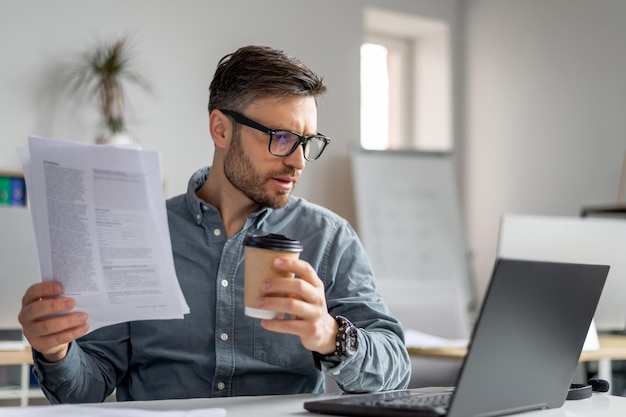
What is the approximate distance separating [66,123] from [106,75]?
323 mm

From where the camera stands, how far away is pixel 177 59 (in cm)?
459

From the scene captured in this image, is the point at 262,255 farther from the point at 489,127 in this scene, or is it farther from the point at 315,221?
the point at 489,127

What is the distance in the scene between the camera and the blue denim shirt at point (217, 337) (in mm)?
1616

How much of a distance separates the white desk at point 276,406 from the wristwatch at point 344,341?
9 cm

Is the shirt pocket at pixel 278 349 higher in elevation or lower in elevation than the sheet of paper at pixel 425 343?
higher

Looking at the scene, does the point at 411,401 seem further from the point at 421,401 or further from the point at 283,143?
the point at 283,143

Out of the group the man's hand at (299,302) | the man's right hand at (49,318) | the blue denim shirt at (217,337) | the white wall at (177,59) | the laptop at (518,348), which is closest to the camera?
the laptop at (518,348)

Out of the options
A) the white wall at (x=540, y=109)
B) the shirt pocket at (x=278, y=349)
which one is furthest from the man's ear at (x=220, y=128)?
the white wall at (x=540, y=109)

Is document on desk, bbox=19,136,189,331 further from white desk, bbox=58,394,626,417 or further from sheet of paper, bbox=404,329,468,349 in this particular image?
sheet of paper, bbox=404,329,468,349

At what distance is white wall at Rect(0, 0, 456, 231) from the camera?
4.19 m

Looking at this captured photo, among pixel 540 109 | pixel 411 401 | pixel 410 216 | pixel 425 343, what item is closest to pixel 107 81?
pixel 410 216

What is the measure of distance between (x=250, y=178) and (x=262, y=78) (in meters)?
0.20

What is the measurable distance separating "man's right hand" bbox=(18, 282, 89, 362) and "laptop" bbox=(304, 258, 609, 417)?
0.40 meters

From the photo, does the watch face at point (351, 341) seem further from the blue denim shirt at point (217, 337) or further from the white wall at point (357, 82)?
the white wall at point (357, 82)
